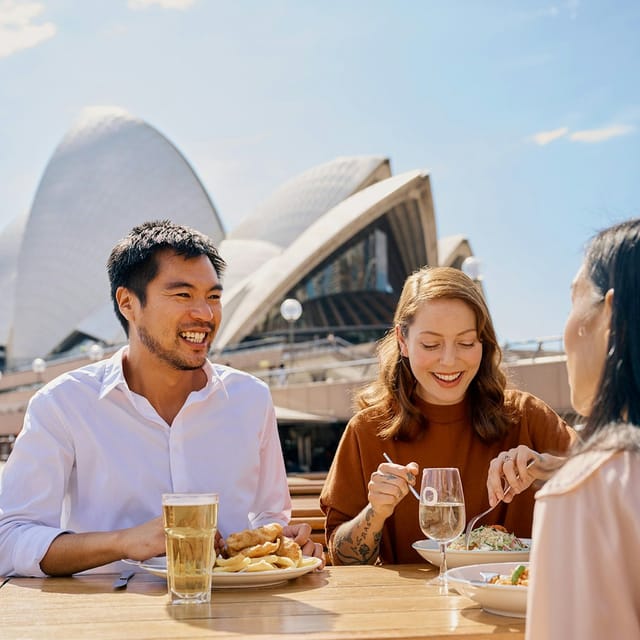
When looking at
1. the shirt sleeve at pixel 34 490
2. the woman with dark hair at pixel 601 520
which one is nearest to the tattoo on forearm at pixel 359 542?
the shirt sleeve at pixel 34 490

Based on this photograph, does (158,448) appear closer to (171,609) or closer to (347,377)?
(171,609)

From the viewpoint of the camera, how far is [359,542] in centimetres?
207

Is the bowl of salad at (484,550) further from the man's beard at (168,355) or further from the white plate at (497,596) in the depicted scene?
the man's beard at (168,355)

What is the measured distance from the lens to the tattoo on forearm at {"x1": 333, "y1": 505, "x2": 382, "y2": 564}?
2043mm

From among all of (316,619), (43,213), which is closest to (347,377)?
(316,619)

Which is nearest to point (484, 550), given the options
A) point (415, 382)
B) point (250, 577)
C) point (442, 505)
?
point (442, 505)

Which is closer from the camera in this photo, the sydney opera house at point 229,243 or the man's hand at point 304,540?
the man's hand at point 304,540

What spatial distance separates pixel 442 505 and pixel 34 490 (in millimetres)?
967

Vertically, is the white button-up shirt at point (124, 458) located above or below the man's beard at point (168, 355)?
below

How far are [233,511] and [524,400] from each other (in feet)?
2.84

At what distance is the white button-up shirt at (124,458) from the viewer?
201 cm

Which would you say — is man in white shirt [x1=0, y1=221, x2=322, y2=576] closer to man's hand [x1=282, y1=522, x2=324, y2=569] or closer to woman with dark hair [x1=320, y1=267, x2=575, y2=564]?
man's hand [x1=282, y1=522, x2=324, y2=569]

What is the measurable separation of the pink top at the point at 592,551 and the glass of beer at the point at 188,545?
27.6 inches

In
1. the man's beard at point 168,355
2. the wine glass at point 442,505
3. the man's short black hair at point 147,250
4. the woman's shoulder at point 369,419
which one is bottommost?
the wine glass at point 442,505
